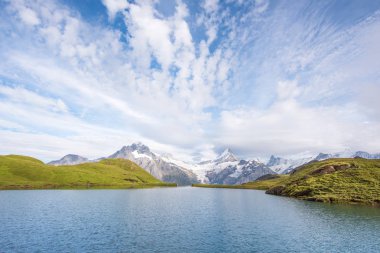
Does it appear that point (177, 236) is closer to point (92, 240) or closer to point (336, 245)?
point (92, 240)

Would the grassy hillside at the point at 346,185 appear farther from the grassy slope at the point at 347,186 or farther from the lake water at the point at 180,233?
the lake water at the point at 180,233

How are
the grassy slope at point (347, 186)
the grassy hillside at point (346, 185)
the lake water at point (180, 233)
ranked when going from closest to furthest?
the lake water at point (180, 233), the grassy slope at point (347, 186), the grassy hillside at point (346, 185)

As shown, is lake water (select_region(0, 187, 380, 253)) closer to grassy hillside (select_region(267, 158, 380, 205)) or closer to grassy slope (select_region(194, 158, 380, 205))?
grassy hillside (select_region(267, 158, 380, 205))

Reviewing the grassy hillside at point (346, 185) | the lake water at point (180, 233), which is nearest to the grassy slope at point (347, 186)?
A: the grassy hillside at point (346, 185)

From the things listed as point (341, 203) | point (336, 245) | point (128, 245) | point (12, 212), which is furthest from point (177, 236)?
point (341, 203)

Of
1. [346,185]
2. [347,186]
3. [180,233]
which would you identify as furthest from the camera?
[346,185]

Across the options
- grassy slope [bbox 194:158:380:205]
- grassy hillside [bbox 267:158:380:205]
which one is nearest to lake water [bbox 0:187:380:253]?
grassy hillside [bbox 267:158:380:205]

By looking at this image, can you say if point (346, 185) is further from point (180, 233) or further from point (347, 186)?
point (180, 233)

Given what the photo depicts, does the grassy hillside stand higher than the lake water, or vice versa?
the grassy hillside

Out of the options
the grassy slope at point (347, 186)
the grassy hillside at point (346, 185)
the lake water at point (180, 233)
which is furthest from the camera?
the grassy hillside at point (346, 185)

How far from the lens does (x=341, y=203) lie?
13700 cm

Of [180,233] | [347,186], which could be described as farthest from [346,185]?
[180,233]

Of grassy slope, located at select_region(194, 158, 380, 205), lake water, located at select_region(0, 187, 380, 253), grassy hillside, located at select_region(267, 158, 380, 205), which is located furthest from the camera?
grassy hillside, located at select_region(267, 158, 380, 205)

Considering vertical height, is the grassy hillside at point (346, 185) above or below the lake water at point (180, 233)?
above
